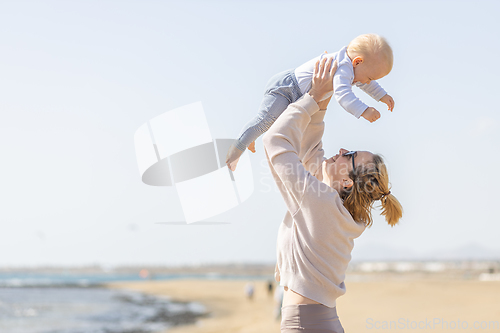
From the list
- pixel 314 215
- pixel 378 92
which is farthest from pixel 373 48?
pixel 314 215

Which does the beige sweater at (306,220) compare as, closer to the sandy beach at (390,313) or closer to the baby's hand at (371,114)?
the baby's hand at (371,114)

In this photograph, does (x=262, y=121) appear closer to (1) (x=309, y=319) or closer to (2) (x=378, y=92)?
(2) (x=378, y=92)

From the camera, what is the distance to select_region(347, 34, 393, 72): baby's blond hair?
7.11 feet

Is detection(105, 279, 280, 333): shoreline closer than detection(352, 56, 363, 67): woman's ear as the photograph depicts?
No

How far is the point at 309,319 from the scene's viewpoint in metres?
1.81

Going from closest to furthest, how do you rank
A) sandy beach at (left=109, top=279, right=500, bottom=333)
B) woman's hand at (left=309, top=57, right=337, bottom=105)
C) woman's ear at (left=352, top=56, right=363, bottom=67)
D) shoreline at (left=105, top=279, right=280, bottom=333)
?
1. woman's hand at (left=309, top=57, right=337, bottom=105)
2. woman's ear at (left=352, top=56, right=363, bottom=67)
3. sandy beach at (left=109, top=279, right=500, bottom=333)
4. shoreline at (left=105, top=279, right=280, bottom=333)

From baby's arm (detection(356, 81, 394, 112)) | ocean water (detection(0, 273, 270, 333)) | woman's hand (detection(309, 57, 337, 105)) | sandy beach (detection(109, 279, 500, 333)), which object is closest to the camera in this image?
woman's hand (detection(309, 57, 337, 105))

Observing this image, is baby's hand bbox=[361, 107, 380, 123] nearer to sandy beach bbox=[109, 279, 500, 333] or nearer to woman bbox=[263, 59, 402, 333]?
woman bbox=[263, 59, 402, 333]

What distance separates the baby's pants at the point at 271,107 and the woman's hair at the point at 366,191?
49cm

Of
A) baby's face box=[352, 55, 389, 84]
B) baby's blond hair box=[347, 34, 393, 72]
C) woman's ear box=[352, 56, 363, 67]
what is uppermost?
baby's blond hair box=[347, 34, 393, 72]

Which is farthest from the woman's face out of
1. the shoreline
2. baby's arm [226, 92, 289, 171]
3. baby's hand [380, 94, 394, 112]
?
the shoreline

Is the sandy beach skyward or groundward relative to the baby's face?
groundward

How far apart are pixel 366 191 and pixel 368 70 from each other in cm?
64

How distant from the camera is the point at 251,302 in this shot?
2223 centimetres
